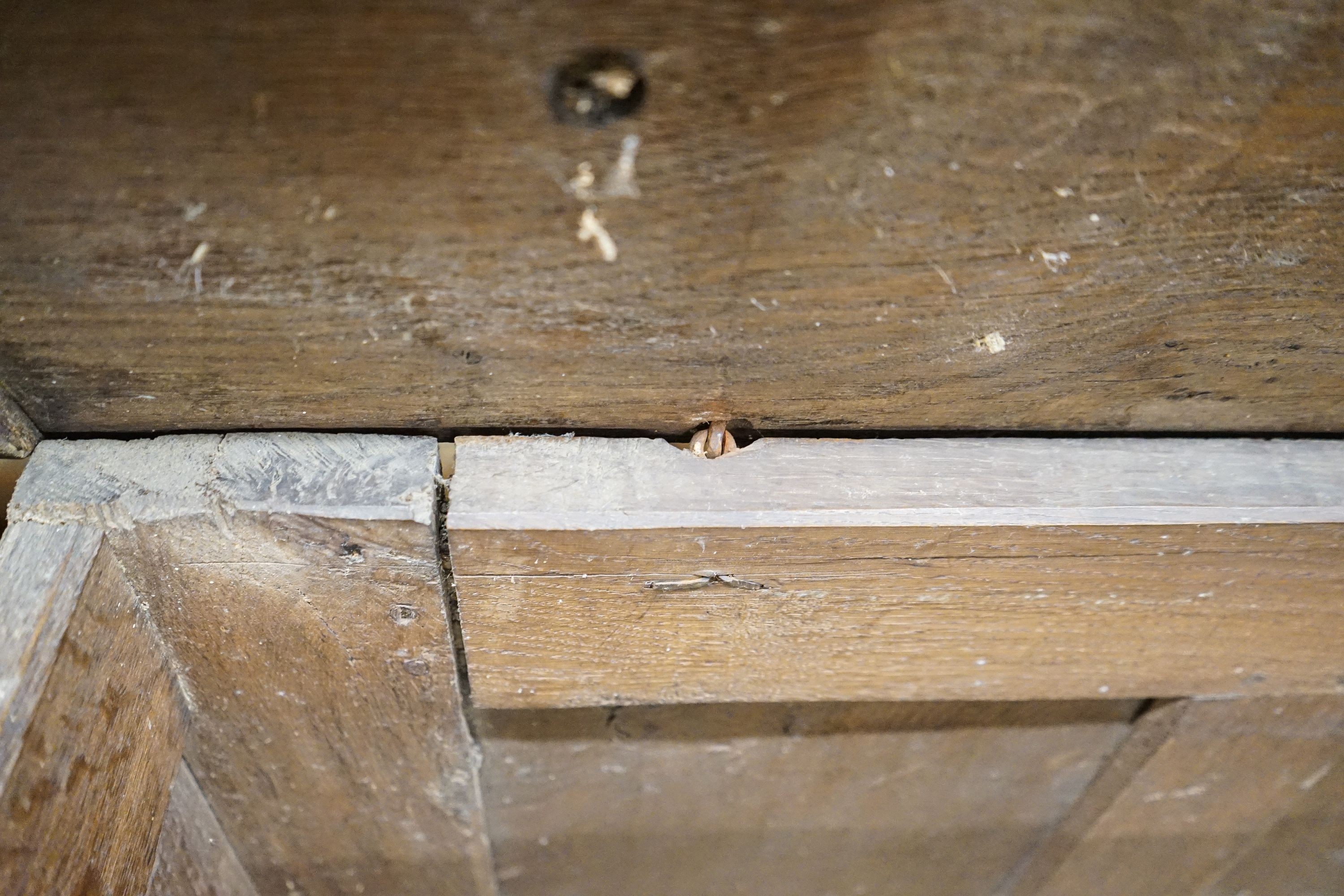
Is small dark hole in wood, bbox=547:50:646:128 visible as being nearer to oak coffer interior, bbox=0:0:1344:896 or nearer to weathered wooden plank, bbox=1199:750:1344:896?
oak coffer interior, bbox=0:0:1344:896

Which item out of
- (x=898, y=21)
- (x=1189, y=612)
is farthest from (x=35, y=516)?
(x=1189, y=612)

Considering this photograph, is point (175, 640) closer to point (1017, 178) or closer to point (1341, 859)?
point (1017, 178)

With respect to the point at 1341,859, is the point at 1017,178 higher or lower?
higher

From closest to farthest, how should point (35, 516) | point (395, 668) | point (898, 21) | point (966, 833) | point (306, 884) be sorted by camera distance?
point (898, 21), point (35, 516), point (395, 668), point (306, 884), point (966, 833)

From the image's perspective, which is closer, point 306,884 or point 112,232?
point 112,232

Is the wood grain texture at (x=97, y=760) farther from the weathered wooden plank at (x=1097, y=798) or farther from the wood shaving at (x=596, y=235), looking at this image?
the weathered wooden plank at (x=1097, y=798)

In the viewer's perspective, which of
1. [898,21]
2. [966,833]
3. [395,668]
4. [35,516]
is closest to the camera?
[898,21]

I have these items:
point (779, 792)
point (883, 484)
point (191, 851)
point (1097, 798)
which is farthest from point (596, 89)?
point (1097, 798)

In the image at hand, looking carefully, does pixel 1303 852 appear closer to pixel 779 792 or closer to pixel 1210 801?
pixel 1210 801
